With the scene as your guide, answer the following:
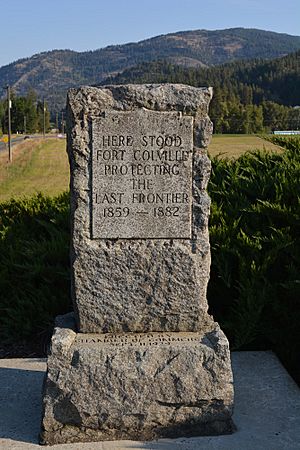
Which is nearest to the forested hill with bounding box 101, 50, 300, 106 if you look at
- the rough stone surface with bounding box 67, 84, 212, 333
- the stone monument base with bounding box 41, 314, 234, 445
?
the rough stone surface with bounding box 67, 84, 212, 333

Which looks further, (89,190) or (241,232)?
(241,232)

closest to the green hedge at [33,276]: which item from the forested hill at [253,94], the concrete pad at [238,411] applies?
the concrete pad at [238,411]

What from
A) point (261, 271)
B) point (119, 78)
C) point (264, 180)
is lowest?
point (261, 271)

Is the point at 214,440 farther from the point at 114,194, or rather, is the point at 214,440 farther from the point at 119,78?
the point at 119,78

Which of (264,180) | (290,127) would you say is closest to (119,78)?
(290,127)

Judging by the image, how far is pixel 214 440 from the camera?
11.4ft

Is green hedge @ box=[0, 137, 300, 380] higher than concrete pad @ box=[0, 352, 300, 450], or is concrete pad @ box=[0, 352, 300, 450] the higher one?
green hedge @ box=[0, 137, 300, 380]

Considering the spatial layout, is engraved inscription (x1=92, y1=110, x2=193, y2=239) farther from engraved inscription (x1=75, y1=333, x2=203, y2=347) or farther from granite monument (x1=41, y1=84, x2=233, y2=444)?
engraved inscription (x1=75, y1=333, x2=203, y2=347)

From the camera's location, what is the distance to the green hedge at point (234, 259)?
478 centimetres

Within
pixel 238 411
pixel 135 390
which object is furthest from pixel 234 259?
pixel 135 390

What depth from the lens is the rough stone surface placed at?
11.7 feet

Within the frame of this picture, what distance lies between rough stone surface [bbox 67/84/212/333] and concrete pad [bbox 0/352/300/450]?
667 millimetres

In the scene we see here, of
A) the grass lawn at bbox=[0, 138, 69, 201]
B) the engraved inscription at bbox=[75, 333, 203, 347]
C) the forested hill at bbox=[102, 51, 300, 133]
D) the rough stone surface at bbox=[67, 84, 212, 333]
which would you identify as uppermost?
the forested hill at bbox=[102, 51, 300, 133]

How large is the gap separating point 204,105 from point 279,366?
2180 millimetres
